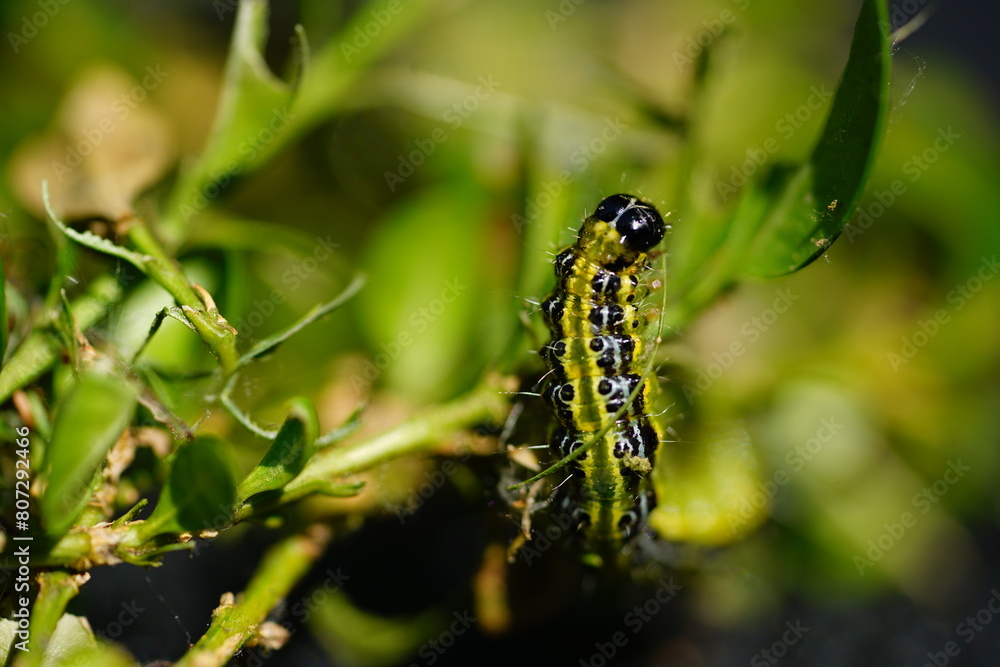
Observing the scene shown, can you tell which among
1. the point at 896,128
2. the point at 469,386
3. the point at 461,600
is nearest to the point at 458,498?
the point at 461,600

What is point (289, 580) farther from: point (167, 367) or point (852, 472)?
point (852, 472)

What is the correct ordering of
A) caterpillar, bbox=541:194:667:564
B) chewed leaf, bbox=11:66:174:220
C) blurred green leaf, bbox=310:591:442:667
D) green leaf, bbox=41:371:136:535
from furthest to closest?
blurred green leaf, bbox=310:591:442:667
chewed leaf, bbox=11:66:174:220
caterpillar, bbox=541:194:667:564
green leaf, bbox=41:371:136:535

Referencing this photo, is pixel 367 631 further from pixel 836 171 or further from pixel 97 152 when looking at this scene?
pixel 836 171

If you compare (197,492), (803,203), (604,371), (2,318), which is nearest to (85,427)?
(197,492)

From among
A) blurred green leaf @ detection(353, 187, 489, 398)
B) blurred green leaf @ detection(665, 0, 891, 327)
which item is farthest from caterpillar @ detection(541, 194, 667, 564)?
blurred green leaf @ detection(353, 187, 489, 398)

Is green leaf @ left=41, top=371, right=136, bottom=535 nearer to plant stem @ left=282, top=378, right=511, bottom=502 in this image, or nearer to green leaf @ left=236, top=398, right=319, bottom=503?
green leaf @ left=236, top=398, right=319, bottom=503
